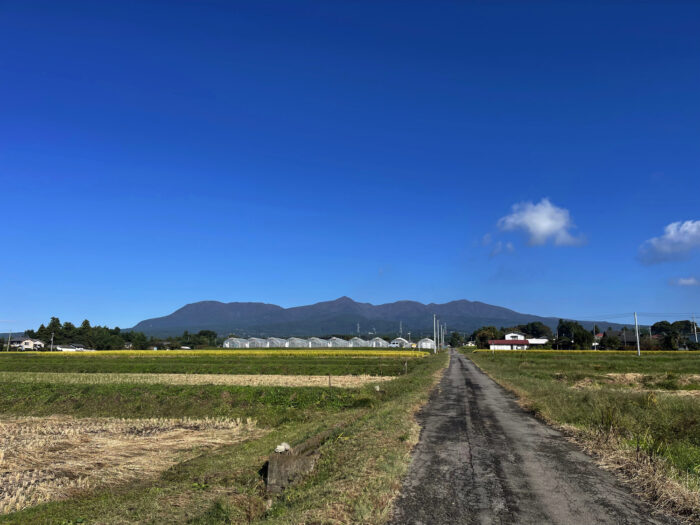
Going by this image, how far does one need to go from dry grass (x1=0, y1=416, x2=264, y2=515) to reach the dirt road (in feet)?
30.6

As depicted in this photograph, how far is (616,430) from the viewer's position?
1361 cm

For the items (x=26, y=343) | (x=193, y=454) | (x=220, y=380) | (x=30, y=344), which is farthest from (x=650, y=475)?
(x=30, y=344)

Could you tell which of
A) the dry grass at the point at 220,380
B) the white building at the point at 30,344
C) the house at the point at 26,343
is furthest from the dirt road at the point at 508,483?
the white building at the point at 30,344

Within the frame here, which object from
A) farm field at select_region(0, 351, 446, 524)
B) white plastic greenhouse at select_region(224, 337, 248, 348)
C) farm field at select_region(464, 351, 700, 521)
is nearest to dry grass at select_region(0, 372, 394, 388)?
farm field at select_region(0, 351, 446, 524)

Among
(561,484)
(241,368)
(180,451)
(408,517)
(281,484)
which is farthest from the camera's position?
(241,368)

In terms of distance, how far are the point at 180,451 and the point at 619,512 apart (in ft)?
48.0

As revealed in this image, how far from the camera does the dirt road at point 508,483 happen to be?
748 cm

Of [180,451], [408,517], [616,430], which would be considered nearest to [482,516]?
[408,517]

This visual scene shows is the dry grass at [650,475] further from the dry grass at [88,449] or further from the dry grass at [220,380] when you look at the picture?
the dry grass at [220,380]

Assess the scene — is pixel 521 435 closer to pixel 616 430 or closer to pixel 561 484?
pixel 616 430

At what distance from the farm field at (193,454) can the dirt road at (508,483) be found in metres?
0.77

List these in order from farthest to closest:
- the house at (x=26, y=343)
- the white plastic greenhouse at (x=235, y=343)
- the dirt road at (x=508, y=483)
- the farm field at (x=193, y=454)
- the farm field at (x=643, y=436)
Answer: the white plastic greenhouse at (x=235, y=343) → the house at (x=26, y=343) → the farm field at (x=193, y=454) → the farm field at (x=643, y=436) → the dirt road at (x=508, y=483)

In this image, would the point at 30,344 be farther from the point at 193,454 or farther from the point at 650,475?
the point at 650,475

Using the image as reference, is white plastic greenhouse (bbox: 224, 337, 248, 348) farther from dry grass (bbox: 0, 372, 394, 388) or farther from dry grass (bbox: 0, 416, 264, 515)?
dry grass (bbox: 0, 416, 264, 515)
